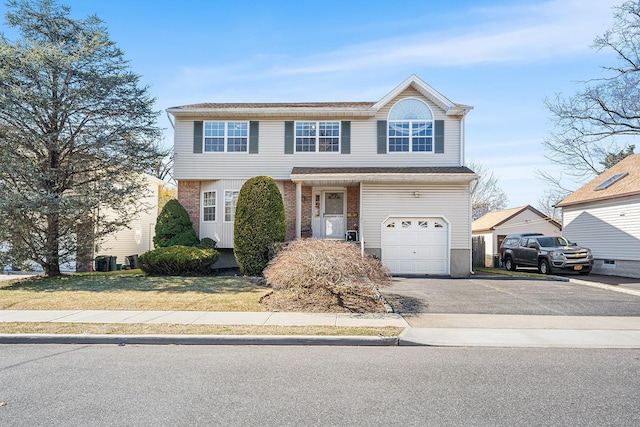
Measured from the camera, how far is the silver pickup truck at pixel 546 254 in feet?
63.1

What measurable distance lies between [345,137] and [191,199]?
23.5 feet

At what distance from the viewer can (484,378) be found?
18.1 feet

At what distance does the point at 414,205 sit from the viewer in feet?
57.1

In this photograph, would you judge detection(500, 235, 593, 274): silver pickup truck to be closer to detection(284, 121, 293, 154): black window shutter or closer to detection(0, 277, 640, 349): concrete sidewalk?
detection(0, 277, 640, 349): concrete sidewalk

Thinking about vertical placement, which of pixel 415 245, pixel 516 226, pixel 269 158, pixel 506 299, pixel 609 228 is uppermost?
pixel 269 158

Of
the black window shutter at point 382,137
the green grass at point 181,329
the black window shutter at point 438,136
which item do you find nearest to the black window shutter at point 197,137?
the black window shutter at point 382,137

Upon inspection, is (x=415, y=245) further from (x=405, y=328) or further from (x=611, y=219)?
(x=611, y=219)

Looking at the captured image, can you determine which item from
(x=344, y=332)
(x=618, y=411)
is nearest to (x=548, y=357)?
(x=618, y=411)

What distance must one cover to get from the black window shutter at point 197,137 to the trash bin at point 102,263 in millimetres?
6900

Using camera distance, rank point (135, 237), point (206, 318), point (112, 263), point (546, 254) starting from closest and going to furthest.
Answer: point (206, 318)
point (546, 254)
point (112, 263)
point (135, 237)

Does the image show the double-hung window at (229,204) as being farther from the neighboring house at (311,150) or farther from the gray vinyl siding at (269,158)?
the gray vinyl siding at (269,158)

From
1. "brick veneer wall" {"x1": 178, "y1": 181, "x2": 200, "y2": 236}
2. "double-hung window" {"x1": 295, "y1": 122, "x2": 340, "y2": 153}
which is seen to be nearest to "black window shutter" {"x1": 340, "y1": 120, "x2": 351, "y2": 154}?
"double-hung window" {"x1": 295, "y1": 122, "x2": 340, "y2": 153}

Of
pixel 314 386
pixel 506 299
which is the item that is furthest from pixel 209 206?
pixel 314 386

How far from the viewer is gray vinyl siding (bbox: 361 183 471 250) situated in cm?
1734
